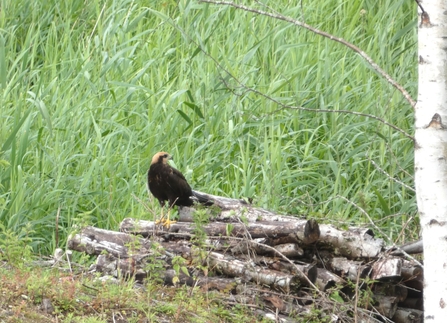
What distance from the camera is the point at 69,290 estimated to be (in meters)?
4.61

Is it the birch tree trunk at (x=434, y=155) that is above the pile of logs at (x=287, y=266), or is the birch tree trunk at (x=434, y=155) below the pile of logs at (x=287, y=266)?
above

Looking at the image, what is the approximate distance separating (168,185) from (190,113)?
206cm

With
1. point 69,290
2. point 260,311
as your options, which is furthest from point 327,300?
point 69,290

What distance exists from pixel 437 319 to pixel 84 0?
6.86 meters

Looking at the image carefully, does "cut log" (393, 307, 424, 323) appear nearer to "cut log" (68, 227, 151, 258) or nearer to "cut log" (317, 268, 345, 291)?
"cut log" (317, 268, 345, 291)

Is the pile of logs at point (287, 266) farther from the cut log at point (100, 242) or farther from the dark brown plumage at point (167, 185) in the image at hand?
the dark brown plumage at point (167, 185)

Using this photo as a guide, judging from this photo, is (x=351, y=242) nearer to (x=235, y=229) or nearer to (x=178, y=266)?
(x=235, y=229)

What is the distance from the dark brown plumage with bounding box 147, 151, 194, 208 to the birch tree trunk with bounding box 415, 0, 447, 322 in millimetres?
2532

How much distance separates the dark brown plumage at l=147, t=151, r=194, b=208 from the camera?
6.15 meters

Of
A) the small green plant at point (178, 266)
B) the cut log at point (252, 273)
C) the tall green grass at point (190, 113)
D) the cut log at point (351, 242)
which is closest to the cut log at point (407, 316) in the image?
the cut log at point (351, 242)

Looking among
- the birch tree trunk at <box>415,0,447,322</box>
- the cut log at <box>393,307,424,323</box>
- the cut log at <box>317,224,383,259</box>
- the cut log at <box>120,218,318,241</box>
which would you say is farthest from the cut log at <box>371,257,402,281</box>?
the birch tree trunk at <box>415,0,447,322</box>

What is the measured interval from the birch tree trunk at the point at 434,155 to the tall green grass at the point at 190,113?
241 centimetres

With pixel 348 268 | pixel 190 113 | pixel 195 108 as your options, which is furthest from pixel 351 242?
pixel 190 113

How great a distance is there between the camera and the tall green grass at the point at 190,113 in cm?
703
